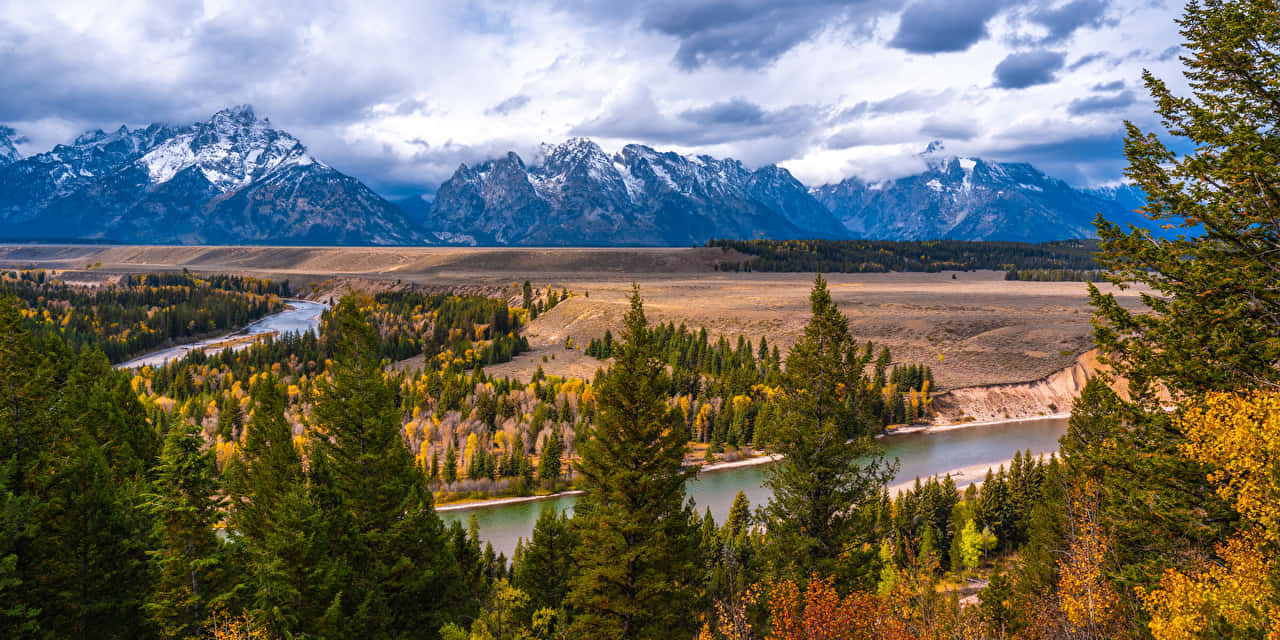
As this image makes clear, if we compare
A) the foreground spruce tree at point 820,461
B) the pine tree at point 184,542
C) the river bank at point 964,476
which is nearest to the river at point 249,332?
the river bank at point 964,476

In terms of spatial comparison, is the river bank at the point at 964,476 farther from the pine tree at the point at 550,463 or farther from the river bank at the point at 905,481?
the pine tree at the point at 550,463

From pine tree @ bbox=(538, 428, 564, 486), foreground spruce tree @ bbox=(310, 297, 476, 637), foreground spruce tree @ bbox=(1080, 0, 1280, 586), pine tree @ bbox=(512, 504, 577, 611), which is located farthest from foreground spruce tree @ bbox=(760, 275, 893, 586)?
pine tree @ bbox=(538, 428, 564, 486)

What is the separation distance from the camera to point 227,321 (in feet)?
530

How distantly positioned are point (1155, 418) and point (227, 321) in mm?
186277

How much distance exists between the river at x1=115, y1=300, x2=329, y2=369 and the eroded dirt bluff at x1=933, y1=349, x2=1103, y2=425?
10488 cm

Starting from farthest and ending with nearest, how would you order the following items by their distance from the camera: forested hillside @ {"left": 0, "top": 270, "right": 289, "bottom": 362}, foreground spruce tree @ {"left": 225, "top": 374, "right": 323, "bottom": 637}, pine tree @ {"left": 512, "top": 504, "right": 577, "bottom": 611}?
forested hillside @ {"left": 0, "top": 270, "right": 289, "bottom": 362}
pine tree @ {"left": 512, "top": 504, "right": 577, "bottom": 611}
foreground spruce tree @ {"left": 225, "top": 374, "right": 323, "bottom": 637}

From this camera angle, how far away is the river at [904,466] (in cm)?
5584

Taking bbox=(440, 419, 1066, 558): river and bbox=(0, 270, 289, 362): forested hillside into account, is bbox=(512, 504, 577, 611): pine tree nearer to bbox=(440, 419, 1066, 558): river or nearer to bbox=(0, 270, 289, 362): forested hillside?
bbox=(440, 419, 1066, 558): river

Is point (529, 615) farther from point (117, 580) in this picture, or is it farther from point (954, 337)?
point (954, 337)

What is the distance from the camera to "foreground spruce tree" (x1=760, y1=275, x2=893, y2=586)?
2138 cm

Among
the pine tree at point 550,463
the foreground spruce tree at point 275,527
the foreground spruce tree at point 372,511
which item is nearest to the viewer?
the foreground spruce tree at point 275,527

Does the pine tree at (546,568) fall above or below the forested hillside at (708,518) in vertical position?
below

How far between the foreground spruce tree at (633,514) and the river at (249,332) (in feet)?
364

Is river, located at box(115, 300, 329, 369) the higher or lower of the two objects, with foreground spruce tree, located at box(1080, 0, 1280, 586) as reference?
lower
